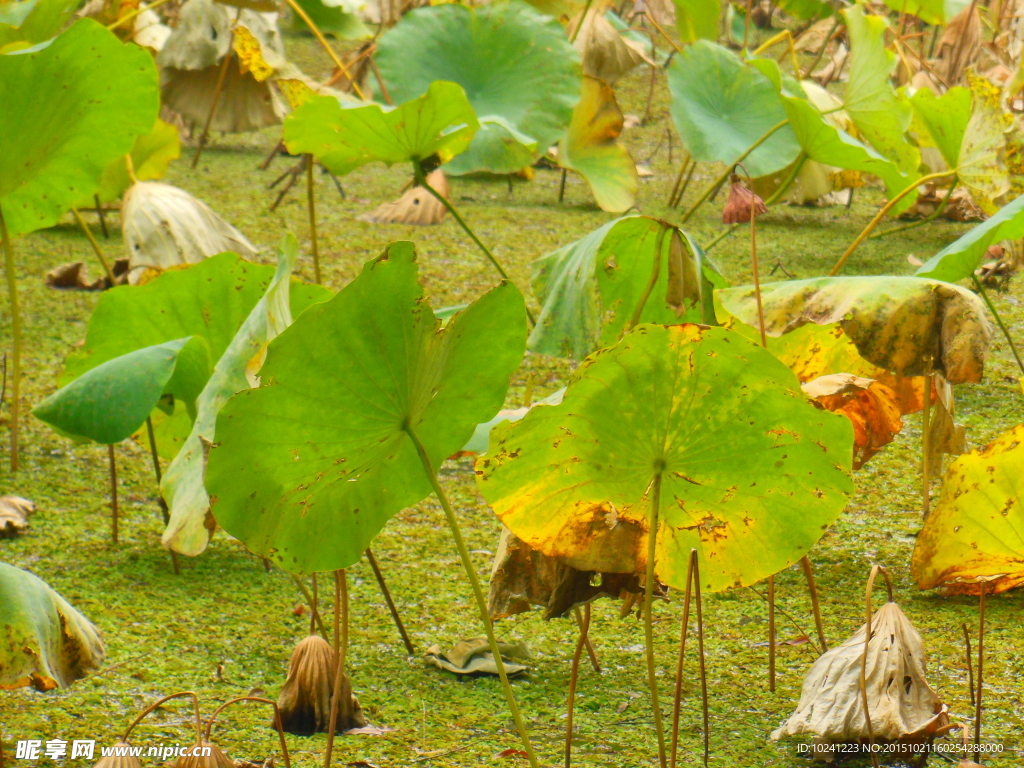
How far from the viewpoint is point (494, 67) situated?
173 centimetres

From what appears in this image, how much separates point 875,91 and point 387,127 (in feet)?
2.53

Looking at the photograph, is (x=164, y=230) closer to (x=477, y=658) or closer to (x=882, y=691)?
(x=477, y=658)

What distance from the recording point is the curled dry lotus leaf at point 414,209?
219cm

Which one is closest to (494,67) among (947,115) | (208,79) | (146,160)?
(146,160)

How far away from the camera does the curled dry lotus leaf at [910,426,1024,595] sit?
2.38 ft

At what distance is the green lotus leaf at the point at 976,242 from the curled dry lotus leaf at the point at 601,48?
58.6 inches

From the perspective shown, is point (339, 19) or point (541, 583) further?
point (339, 19)

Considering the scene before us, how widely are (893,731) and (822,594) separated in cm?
30

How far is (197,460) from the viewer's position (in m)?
0.84

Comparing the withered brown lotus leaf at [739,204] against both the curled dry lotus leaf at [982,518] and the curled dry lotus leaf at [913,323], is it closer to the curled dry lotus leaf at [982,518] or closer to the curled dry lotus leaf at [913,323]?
the curled dry lotus leaf at [913,323]

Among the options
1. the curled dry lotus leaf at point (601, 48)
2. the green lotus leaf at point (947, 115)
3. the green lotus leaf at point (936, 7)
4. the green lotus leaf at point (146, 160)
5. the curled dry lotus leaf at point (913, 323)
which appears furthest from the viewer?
the green lotus leaf at point (936, 7)

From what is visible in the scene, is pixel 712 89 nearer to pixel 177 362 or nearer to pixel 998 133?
pixel 998 133

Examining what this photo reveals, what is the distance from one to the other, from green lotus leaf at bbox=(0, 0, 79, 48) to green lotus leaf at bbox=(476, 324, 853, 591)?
46.9 inches

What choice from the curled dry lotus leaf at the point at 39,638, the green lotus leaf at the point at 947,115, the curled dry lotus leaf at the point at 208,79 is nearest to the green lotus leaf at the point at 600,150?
the green lotus leaf at the point at 947,115
